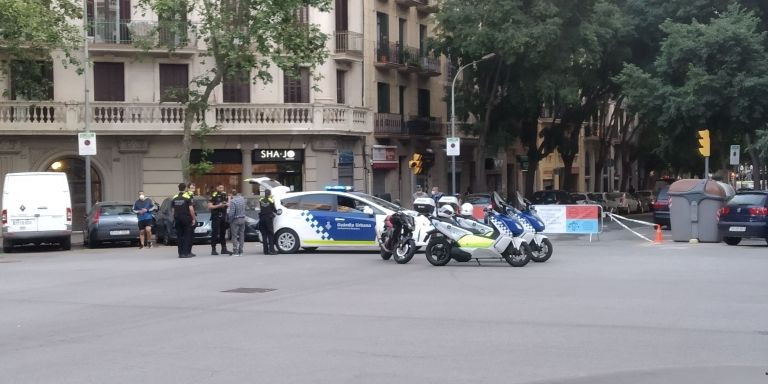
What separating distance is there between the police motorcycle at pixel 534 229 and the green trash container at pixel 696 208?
4.11 metres

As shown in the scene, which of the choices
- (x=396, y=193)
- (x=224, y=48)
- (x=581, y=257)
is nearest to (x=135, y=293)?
(x=581, y=257)

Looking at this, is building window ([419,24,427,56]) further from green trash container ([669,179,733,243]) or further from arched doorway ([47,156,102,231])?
green trash container ([669,179,733,243])

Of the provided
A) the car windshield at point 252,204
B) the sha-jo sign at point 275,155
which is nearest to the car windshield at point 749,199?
the car windshield at point 252,204

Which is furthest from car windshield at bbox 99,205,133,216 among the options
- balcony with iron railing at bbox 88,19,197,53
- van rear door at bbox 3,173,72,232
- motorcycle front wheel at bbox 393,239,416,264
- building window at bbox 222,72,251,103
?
motorcycle front wheel at bbox 393,239,416,264

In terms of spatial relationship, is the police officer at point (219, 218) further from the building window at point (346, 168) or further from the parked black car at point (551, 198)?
the parked black car at point (551, 198)

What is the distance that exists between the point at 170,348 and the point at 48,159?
28703 mm

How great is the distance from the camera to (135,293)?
612 inches

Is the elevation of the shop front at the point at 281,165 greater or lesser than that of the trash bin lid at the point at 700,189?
greater

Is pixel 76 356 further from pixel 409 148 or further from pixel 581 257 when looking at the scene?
pixel 409 148

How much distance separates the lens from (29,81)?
112 feet

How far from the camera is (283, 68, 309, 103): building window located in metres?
39.2

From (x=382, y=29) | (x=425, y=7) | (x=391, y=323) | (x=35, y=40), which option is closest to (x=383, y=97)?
(x=382, y=29)

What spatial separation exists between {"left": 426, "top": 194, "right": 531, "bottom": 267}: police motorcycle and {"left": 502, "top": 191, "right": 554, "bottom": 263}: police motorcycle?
0.71m

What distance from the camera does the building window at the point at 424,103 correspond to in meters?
48.2
